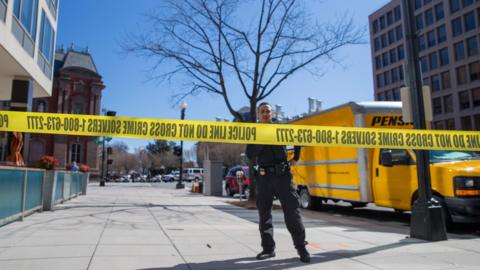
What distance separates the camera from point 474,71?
5778cm

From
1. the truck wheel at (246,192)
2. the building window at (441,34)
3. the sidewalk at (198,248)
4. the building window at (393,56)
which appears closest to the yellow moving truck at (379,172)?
the sidewalk at (198,248)

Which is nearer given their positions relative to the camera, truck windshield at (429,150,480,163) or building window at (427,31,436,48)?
truck windshield at (429,150,480,163)

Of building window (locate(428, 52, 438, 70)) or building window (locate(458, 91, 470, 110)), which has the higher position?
building window (locate(428, 52, 438, 70))

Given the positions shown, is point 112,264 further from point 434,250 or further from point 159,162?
point 159,162

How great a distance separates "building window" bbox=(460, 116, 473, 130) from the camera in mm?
58484

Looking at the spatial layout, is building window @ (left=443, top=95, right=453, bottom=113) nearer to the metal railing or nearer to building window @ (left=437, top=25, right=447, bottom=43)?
building window @ (left=437, top=25, right=447, bottom=43)

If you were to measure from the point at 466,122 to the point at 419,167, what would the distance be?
196ft

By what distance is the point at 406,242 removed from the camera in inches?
263

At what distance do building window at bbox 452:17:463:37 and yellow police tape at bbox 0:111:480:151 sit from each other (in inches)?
2443

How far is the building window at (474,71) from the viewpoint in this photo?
57.1 meters

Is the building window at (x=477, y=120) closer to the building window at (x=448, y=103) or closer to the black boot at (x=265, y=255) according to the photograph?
the building window at (x=448, y=103)

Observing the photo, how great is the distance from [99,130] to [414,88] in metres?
5.26

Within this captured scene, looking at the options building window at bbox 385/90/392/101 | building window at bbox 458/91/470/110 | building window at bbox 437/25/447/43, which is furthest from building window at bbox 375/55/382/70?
building window at bbox 458/91/470/110

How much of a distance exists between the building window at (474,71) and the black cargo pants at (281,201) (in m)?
61.3
